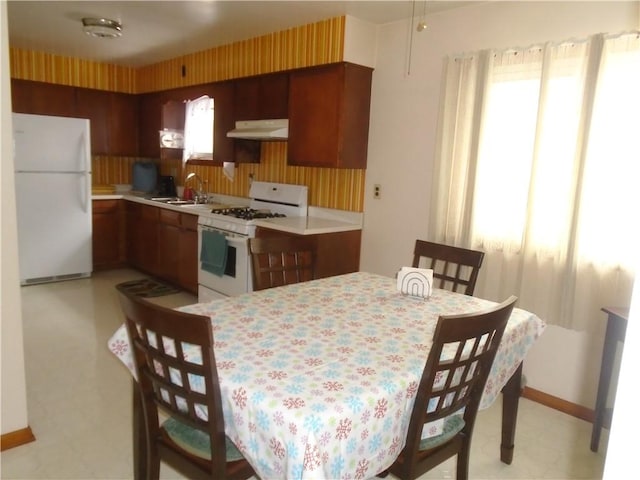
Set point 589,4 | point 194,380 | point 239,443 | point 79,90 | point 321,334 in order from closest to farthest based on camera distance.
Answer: point 239,443
point 194,380
point 321,334
point 589,4
point 79,90

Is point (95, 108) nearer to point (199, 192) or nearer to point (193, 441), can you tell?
point (199, 192)

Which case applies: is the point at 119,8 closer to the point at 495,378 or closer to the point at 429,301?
the point at 429,301

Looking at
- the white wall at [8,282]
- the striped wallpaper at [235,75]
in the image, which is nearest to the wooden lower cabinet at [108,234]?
the striped wallpaper at [235,75]

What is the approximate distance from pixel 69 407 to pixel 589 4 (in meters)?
3.44

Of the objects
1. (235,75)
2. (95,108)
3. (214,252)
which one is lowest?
(214,252)

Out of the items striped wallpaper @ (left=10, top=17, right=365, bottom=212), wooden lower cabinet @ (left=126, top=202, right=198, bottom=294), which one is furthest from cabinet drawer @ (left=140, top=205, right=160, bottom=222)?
striped wallpaper @ (left=10, top=17, right=365, bottom=212)

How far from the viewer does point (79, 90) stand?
5.11 metres

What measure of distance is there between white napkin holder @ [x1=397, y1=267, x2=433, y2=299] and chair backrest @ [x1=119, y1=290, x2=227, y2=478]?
3.46 ft

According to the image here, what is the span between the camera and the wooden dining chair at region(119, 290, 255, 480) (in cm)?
121

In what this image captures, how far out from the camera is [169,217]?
4.57m

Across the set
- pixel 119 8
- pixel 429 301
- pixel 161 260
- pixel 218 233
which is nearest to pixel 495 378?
pixel 429 301

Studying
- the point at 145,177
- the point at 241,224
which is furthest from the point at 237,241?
the point at 145,177

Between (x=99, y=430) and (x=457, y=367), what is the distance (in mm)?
1829

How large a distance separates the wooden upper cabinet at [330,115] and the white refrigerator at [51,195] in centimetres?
248
